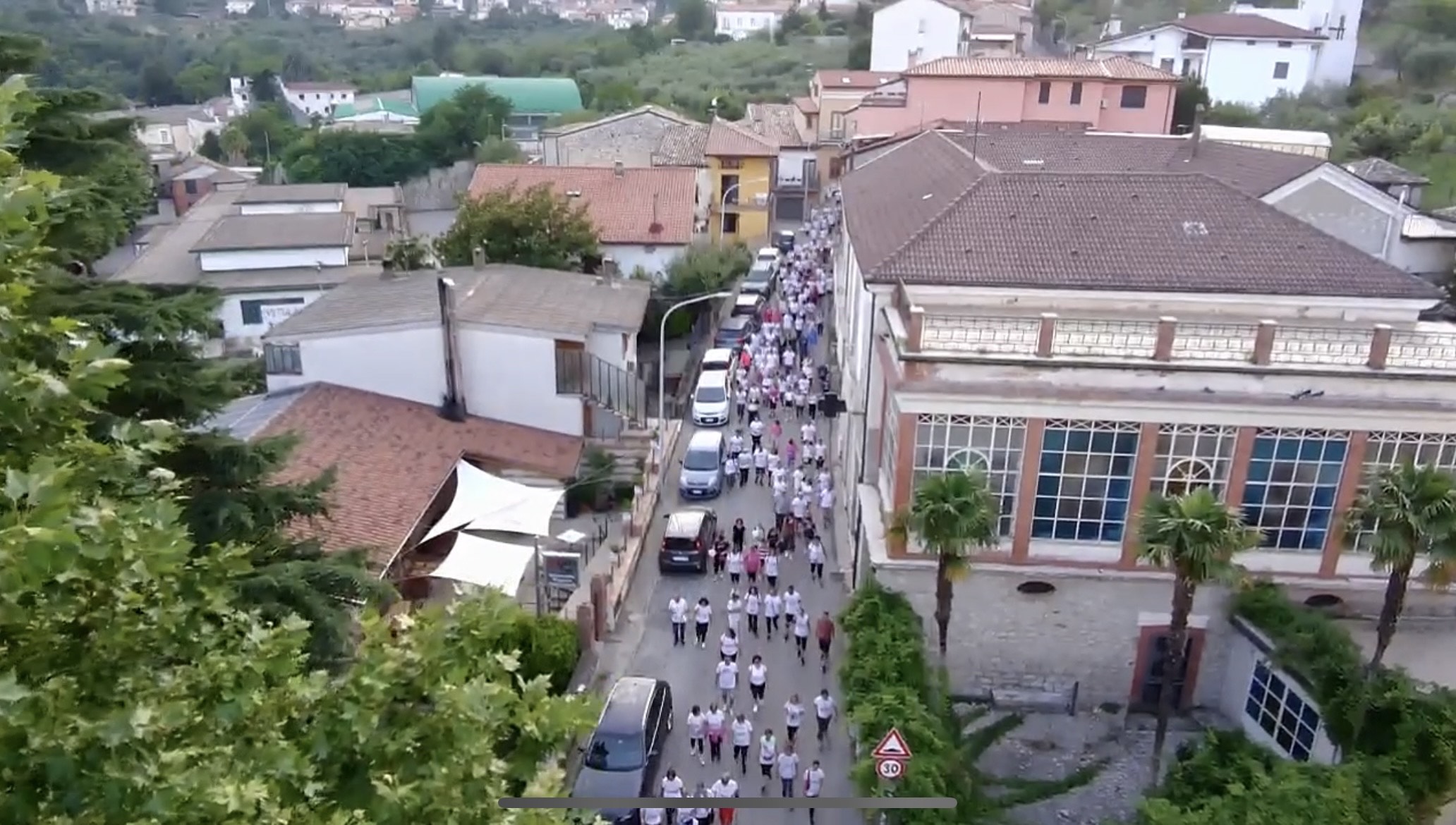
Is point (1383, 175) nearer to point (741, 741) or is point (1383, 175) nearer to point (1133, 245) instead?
point (1133, 245)

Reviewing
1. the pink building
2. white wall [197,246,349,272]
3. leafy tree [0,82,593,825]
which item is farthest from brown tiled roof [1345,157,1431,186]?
white wall [197,246,349,272]

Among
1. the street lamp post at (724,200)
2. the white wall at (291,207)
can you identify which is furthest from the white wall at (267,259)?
the street lamp post at (724,200)

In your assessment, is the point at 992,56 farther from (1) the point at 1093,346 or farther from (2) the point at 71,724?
(2) the point at 71,724

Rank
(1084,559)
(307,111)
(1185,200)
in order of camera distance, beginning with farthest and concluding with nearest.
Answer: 1. (307,111)
2. (1185,200)
3. (1084,559)

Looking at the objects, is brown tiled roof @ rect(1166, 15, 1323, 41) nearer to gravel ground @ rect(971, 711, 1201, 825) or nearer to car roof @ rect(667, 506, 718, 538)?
car roof @ rect(667, 506, 718, 538)

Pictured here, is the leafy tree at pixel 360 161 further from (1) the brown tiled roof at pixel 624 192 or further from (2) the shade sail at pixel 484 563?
(2) the shade sail at pixel 484 563

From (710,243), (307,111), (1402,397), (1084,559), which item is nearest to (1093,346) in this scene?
(1084,559)

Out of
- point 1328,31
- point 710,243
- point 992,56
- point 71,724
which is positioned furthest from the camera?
point 1328,31
